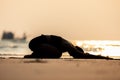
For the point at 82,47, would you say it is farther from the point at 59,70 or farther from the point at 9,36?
the point at 59,70

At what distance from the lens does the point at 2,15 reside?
1135 mm

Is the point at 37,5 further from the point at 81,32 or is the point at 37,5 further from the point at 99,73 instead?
the point at 99,73

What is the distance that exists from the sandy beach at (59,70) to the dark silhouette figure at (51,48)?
93mm

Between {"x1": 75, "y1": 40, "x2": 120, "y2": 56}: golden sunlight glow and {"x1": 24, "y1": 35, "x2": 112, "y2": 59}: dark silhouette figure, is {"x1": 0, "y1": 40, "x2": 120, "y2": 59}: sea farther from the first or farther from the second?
{"x1": 24, "y1": 35, "x2": 112, "y2": 59}: dark silhouette figure

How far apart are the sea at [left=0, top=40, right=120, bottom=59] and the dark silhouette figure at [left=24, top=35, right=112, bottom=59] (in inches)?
16.0

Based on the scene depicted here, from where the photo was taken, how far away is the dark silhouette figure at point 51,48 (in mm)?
618

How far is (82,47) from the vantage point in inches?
42.6

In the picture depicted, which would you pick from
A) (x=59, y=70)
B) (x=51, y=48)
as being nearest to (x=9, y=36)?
(x=51, y=48)

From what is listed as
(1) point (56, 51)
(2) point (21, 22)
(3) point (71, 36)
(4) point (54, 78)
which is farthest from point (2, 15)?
(4) point (54, 78)

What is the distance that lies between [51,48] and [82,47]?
47 cm

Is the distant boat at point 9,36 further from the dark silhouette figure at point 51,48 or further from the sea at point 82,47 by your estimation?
the dark silhouette figure at point 51,48

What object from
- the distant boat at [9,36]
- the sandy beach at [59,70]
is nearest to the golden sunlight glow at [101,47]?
the distant boat at [9,36]

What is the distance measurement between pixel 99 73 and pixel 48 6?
69 cm

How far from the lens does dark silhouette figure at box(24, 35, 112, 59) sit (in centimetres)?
62
